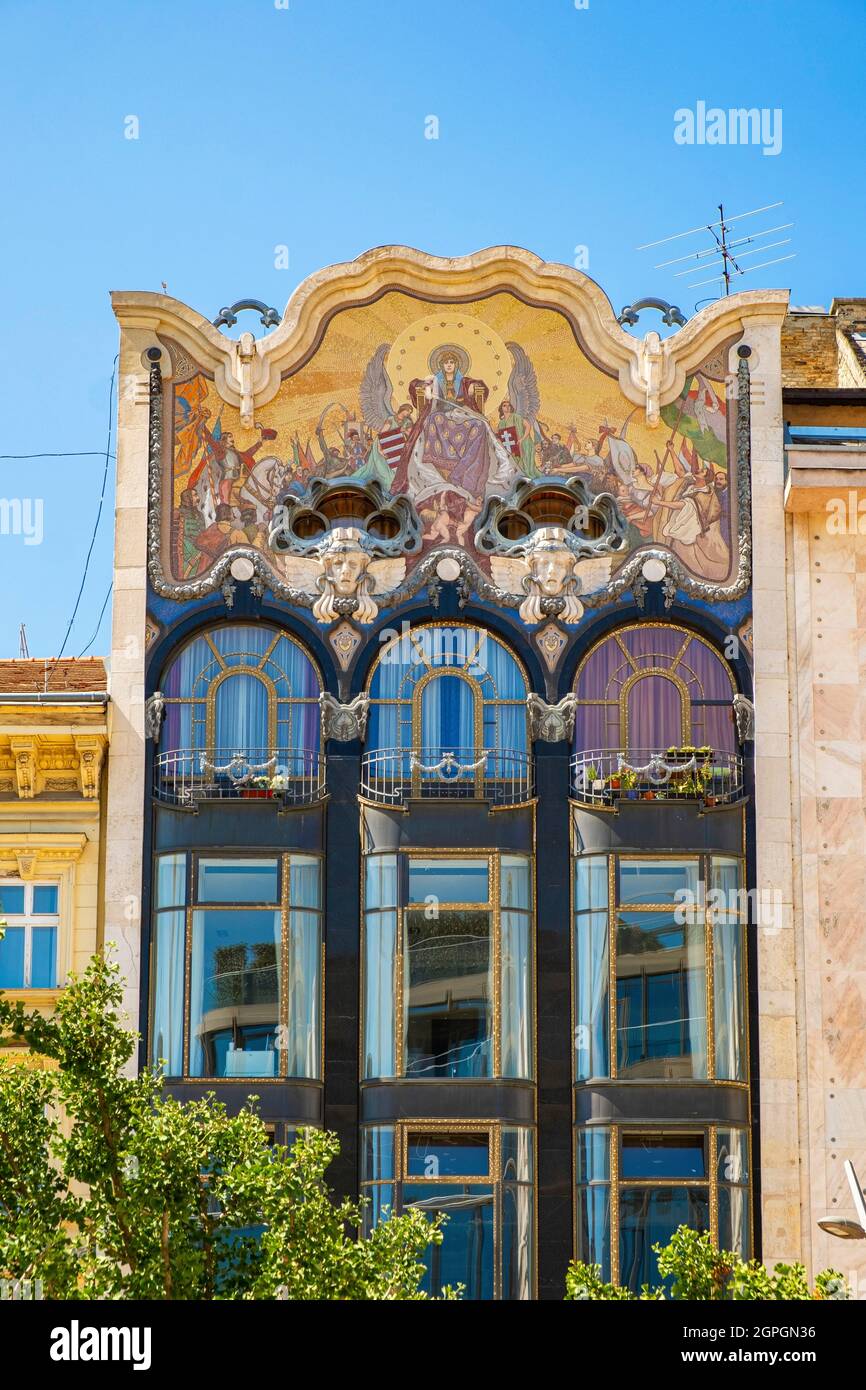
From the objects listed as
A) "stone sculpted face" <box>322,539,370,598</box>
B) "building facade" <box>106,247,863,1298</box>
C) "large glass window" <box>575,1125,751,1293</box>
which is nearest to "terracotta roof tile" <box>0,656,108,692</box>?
"building facade" <box>106,247,863,1298</box>

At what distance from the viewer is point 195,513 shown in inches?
1436

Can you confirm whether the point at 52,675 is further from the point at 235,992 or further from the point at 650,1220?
the point at 650,1220

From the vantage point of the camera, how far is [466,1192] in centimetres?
3319

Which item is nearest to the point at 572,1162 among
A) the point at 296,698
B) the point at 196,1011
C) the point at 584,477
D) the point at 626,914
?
the point at 626,914

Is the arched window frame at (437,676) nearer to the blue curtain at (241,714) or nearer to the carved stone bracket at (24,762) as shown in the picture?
the blue curtain at (241,714)

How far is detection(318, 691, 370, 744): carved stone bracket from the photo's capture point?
3512 centimetres

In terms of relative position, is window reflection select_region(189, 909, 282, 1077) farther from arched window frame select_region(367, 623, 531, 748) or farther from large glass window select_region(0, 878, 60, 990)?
arched window frame select_region(367, 623, 531, 748)

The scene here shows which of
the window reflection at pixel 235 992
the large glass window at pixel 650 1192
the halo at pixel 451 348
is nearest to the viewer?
the large glass window at pixel 650 1192

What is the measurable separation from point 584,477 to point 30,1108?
1388 cm

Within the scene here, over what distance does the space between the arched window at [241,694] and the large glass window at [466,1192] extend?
234 inches

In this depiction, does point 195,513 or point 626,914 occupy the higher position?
point 195,513

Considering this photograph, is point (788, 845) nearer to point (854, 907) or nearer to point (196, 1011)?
point (854, 907)

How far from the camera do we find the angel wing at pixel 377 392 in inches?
1457

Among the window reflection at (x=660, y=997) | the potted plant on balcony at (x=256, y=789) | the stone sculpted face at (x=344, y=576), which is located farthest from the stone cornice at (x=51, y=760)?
the window reflection at (x=660, y=997)
